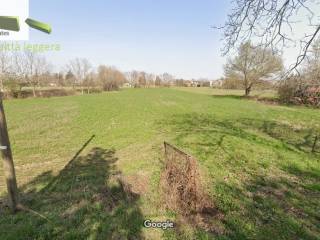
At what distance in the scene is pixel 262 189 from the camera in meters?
4.96

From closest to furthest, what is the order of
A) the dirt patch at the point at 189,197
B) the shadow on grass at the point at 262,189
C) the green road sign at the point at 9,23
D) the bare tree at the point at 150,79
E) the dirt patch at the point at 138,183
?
1. the green road sign at the point at 9,23
2. the shadow on grass at the point at 262,189
3. the dirt patch at the point at 189,197
4. the dirt patch at the point at 138,183
5. the bare tree at the point at 150,79

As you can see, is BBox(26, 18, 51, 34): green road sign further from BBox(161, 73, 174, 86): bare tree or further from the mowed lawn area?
BBox(161, 73, 174, 86): bare tree

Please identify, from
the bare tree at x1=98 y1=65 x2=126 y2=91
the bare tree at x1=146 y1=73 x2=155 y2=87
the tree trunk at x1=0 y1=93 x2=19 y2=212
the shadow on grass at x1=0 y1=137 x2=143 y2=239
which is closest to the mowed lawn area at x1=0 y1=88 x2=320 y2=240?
the shadow on grass at x1=0 y1=137 x2=143 y2=239

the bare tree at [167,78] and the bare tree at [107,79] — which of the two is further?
the bare tree at [167,78]

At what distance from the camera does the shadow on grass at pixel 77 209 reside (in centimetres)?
347

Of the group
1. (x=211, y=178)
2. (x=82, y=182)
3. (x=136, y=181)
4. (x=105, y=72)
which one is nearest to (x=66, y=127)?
(x=82, y=182)

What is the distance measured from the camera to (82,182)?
5.32 metres

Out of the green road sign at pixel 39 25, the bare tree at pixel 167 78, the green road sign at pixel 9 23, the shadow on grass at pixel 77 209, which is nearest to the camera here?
the green road sign at pixel 39 25

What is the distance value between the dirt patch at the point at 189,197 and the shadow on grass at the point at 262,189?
0.28 metres

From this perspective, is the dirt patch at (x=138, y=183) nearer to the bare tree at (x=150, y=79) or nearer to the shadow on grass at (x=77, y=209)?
the shadow on grass at (x=77, y=209)

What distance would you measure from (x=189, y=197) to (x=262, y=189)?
6.53 feet

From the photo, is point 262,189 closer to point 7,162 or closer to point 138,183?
point 138,183

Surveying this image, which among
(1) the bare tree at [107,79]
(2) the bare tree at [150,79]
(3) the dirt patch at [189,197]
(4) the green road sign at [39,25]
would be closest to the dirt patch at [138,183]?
(3) the dirt patch at [189,197]

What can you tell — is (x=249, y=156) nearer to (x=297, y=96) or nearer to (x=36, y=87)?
(x=297, y=96)
